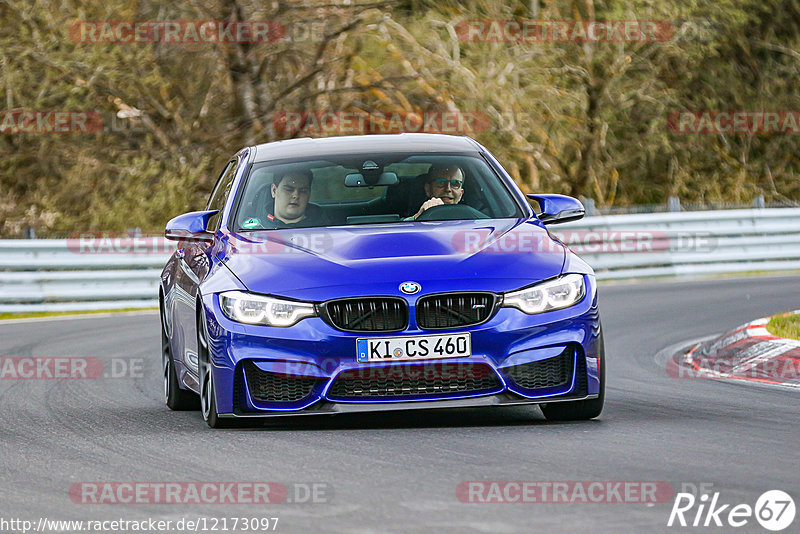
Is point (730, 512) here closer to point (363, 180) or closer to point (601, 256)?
point (363, 180)

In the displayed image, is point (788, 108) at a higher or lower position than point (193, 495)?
lower

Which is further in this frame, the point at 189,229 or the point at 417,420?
the point at 189,229

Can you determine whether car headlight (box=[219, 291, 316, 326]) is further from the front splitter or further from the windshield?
the windshield

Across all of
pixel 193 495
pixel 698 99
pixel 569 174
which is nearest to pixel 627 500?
pixel 193 495

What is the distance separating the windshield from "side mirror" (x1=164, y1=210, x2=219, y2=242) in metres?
0.21

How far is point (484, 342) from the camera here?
299 inches

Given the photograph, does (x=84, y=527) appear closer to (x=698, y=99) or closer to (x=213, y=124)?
(x=213, y=124)

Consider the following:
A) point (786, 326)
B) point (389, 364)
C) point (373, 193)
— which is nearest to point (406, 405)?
point (389, 364)

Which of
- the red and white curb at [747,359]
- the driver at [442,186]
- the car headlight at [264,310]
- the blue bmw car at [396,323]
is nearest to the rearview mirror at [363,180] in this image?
the driver at [442,186]

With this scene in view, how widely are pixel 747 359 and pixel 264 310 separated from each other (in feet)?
15.9

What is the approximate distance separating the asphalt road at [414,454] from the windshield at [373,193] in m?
1.15

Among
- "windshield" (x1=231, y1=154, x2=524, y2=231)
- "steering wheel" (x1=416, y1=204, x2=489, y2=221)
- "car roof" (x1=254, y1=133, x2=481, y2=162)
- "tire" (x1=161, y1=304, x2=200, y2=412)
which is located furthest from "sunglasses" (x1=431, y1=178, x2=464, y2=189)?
"tire" (x1=161, y1=304, x2=200, y2=412)

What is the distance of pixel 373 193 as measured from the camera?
9328mm

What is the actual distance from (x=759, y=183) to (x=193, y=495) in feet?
97.8
